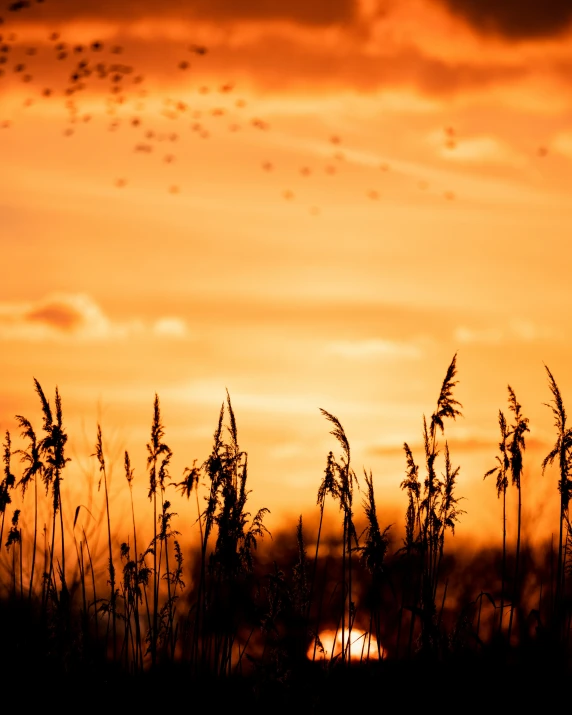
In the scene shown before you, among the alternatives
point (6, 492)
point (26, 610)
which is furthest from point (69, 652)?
point (6, 492)

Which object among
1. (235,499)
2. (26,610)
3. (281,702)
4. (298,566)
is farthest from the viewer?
(26,610)

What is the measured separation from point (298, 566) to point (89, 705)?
1.76 metres

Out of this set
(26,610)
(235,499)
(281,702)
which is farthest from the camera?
(26,610)

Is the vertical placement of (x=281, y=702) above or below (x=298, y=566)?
below

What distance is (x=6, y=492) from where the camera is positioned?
764cm

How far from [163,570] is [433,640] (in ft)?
8.38

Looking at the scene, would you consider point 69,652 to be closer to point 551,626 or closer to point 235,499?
point 235,499

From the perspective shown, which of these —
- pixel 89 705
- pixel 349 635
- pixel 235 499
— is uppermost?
pixel 235 499

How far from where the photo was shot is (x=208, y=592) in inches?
283

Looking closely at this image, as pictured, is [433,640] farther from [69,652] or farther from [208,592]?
[69,652]

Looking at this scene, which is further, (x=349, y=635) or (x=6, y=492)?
(x=6, y=492)

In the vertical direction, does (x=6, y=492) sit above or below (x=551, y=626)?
above

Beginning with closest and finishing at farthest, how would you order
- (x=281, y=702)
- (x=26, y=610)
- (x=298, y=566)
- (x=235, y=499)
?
(x=281, y=702) → (x=235, y=499) → (x=298, y=566) → (x=26, y=610)

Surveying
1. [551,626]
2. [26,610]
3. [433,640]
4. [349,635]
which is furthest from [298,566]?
[26,610]
